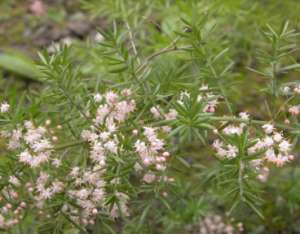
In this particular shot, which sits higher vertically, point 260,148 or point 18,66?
point 260,148

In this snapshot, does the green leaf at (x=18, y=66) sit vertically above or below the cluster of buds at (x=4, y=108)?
below

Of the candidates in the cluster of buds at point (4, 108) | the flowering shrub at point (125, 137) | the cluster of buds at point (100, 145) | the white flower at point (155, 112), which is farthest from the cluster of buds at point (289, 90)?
the cluster of buds at point (4, 108)

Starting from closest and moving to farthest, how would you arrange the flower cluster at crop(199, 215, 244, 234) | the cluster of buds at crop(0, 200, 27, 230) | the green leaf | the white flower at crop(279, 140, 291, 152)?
the white flower at crop(279, 140, 291, 152)
the cluster of buds at crop(0, 200, 27, 230)
the flower cluster at crop(199, 215, 244, 234)
the green leaf

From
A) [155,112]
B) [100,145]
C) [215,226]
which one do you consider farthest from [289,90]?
[215,226]

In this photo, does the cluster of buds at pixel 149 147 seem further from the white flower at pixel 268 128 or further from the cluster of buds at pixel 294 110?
the cluster of buds at pixel 294 110

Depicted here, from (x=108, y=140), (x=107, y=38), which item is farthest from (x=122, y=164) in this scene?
(x=107, y=38)

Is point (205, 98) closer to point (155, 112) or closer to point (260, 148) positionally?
point (155, 112)

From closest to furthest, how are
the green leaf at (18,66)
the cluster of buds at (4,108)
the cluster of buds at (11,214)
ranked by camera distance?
the cluster of buds at (4,108) < the cluster of buds at (11,214) < the green leaf at (18,66)

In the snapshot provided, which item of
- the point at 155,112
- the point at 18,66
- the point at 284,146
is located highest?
the point at 284,146

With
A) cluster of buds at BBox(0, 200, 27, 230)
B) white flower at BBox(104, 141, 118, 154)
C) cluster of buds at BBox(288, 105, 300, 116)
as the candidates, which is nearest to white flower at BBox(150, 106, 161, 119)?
white flower at BBox(104, 141, 118, 154)

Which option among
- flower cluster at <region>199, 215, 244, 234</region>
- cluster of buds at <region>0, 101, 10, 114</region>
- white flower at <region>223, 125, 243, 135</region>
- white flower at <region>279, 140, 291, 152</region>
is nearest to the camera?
white flower at <region>279, 140, 291, 152</region>

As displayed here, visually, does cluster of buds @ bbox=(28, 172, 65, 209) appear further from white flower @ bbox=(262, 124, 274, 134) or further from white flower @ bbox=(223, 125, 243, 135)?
white flower @ bbox=(262, 124, 274, 134)

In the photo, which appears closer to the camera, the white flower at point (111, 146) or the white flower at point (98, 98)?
→ the white flower at point (111, 146)
